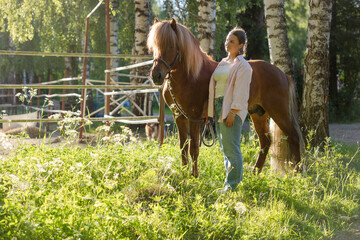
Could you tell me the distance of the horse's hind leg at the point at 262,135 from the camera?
492 centimetres

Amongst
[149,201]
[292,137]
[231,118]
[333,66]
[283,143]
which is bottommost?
[149,201]

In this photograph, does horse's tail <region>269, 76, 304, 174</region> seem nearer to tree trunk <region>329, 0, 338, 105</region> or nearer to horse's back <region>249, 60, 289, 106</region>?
horse's back <region>249, 60, 289, 106</region>

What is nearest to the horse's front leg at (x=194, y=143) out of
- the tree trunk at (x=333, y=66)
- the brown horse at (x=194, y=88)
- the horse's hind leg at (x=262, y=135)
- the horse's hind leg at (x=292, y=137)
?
the brown horse at (x=194, y=88)

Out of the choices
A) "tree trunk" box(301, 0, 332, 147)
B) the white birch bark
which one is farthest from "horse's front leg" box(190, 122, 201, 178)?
"tree trunk" box(301, 0, 332, 147)

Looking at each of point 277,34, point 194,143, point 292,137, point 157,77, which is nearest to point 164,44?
point 157,77

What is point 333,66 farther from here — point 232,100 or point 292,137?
point 232,100

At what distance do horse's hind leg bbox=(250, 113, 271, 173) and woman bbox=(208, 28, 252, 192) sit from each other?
1.11m

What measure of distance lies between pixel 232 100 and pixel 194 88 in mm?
535

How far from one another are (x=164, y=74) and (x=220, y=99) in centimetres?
60

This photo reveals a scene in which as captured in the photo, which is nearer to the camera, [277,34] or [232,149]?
[232,149]

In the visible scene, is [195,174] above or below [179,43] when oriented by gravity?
below

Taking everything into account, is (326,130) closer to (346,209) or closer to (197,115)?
(346,209)

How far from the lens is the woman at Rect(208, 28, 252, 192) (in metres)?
3.68

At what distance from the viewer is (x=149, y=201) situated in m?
3.48
